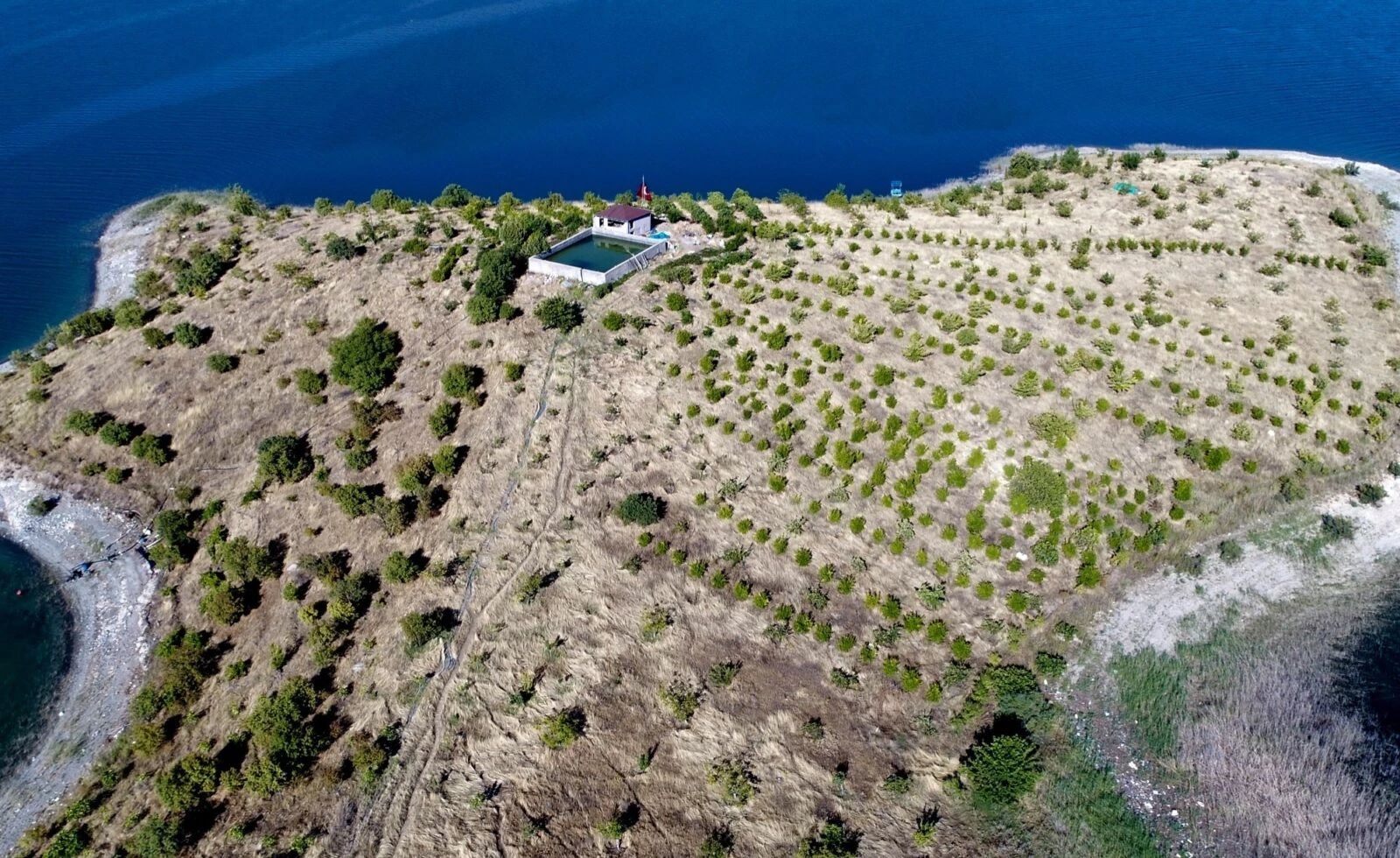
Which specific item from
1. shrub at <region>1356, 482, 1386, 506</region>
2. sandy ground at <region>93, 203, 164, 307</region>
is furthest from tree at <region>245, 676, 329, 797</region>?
shrub at <region>1356, 482, 1386, 506</region>

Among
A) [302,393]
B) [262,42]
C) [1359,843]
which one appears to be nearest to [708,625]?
[1359,843]

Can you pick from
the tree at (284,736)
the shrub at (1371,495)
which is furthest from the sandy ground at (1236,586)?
the tree at (284,736)

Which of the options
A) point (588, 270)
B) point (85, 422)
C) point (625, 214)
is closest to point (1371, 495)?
point (588, 270)

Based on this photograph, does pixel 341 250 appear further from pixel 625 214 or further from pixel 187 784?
pixel 187 784

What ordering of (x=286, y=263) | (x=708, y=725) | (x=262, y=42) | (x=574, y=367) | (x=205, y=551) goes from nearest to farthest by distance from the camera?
(x=708, y=725)
(x=205, y=551)
(x=574, y=367)
(x=286, y=263)
(x=262, y=42)

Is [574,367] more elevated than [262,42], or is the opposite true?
[262,42]

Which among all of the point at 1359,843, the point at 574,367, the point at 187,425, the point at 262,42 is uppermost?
the point at 262,42

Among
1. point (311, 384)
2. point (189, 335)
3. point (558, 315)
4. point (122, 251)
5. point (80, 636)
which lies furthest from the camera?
point (122, 251)

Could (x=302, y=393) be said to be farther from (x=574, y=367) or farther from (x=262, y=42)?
(x=262, y=42)
